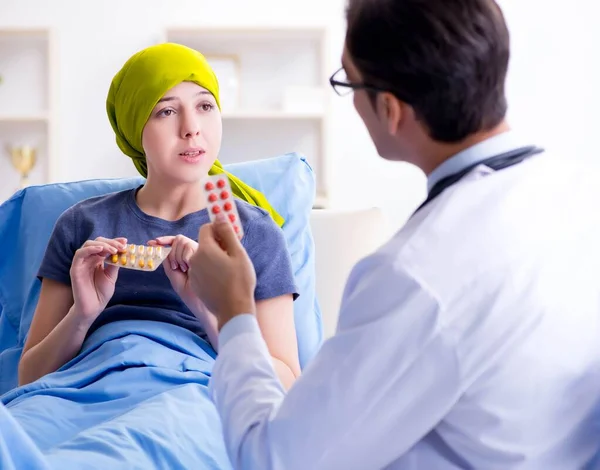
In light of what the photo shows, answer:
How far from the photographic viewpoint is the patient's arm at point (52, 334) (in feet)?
→ 5.23

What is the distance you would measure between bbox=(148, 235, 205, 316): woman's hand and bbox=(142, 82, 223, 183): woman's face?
219mm

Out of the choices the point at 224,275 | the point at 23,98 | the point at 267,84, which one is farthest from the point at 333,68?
the point at 224,275

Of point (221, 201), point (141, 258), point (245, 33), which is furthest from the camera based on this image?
point (245, 33)

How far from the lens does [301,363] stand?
188 cm

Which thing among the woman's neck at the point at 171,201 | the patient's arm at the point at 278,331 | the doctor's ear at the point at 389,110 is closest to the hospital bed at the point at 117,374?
the patient's arm at the point at 278,331

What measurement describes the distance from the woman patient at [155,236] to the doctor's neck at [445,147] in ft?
2.22

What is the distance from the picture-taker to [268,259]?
1.63 meters

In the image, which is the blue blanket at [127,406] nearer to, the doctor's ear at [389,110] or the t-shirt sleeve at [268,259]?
the t-shirt sleeve at [268,259]

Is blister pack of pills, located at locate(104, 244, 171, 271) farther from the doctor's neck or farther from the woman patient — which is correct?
the doctor's neck

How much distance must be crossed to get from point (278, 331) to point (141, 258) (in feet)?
0.91

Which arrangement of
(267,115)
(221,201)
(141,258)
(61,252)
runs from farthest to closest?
(267,115) < (61,252) < (141,258) < (221,201)

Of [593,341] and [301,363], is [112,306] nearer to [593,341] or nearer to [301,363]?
[301,363]

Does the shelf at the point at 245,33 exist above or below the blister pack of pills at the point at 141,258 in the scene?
above

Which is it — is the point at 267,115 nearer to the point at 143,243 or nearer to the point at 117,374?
the point at 143,243
